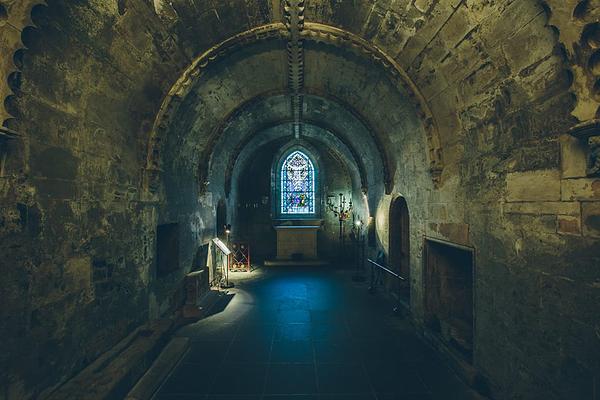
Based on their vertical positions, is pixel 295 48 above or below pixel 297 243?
above

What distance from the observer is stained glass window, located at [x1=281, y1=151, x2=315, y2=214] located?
51.4ft

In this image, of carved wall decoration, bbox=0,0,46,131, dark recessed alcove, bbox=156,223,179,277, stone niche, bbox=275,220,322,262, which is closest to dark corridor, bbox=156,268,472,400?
dark recessed alcove, bbox=156,223,179,277

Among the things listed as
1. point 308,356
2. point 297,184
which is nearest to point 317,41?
point 308,356

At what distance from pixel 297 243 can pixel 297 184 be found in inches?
127

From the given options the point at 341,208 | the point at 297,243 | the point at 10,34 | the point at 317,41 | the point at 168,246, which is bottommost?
the point at 297,243

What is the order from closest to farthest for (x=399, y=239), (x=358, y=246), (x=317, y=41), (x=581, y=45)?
(x=581, y=45), (x=317, y=41), (x=399, y=239), (x=358, y=246)

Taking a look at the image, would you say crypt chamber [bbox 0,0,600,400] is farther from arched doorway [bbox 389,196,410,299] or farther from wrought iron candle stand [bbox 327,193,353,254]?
wrought iron candle stand [bbox 327,193,353,254]

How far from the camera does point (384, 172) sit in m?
8.37

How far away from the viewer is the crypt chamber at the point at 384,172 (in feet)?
9.76

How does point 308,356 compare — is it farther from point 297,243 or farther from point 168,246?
point 297,243

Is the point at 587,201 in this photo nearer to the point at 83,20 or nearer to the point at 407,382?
the point at 407,382

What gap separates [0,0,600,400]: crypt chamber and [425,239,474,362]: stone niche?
30 millimetres

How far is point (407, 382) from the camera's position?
4551 millimetres

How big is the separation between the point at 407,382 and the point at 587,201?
3317 mm
